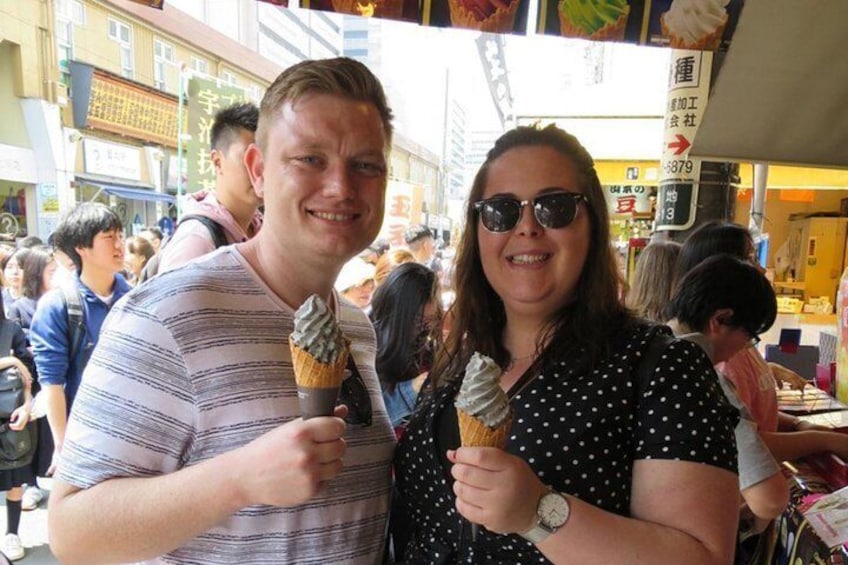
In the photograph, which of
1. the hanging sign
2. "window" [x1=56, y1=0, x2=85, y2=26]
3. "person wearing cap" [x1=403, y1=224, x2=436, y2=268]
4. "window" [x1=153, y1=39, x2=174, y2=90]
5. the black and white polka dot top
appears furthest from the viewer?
"window" [x1=153, y1=39, x2=174, y2=90]

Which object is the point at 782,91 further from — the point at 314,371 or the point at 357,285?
the point at 357,285

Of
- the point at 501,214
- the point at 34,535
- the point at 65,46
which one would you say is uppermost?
the point at 65,46

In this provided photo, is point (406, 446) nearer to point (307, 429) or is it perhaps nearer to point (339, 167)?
point (307, 429)

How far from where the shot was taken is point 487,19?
15.5 feet

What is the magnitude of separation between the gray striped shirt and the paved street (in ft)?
13.3

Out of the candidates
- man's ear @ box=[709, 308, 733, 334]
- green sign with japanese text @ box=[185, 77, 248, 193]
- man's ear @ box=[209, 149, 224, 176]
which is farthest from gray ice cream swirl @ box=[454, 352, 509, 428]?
green sign with japanese text @ box=[185, 77, 248, 193]

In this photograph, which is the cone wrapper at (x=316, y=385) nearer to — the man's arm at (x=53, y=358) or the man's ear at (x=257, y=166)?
the man's ear at (x=257, y=166)

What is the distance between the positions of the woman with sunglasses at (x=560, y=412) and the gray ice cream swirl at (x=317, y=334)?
38cm

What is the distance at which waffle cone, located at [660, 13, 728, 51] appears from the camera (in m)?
4.72

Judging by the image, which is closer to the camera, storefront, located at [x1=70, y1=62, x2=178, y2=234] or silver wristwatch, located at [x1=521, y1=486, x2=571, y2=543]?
silver wristwatch, located at [x1=521, y1=486, x2=571, y2=543]

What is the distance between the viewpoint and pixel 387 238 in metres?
12.8

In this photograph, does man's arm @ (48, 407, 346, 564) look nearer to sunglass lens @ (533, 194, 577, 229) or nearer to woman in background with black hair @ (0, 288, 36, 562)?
sunglass lens @ (533, 194, 577, 229)

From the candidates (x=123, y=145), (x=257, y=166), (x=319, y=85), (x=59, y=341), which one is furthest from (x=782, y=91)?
(x=123, y=145)

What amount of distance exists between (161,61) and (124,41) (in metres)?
1.54
